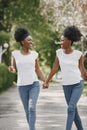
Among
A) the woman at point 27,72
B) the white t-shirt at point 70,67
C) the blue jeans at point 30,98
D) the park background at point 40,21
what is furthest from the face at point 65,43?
the park background at point 40,21

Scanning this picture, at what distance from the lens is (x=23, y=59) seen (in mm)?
10461

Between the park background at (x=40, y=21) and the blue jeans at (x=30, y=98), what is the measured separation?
17.8 m

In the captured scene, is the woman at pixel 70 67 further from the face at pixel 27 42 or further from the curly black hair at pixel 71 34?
the face at pixel 27 42

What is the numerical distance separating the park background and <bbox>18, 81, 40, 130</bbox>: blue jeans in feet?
58.5

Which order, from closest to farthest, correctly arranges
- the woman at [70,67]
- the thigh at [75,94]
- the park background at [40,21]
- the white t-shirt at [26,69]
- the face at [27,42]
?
1. the thigh at [75,94]
2. the woman at [70,67]
3. the white t-shirt at [26,69]
4. the face at [27,42]
5. the park background at [40,21]

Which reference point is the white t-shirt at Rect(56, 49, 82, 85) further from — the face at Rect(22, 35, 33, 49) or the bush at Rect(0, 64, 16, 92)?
the bush at Rect(0, 64, 16, 92)

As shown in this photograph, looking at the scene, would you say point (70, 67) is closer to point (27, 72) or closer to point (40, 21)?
point (27, 72)

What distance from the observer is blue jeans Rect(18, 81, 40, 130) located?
402 inches

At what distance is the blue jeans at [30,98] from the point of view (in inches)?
402

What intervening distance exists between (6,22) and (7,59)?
461 cm

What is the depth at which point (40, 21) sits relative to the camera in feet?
177

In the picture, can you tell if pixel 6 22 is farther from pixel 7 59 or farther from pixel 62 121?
pixel 62 121

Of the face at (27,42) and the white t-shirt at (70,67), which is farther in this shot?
the face at (27,42)

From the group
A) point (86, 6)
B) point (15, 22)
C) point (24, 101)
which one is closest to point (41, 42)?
point (15, 22)
